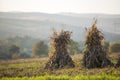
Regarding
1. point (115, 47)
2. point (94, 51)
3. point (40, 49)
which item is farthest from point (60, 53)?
point (40, 49)

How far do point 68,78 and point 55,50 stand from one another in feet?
32.1

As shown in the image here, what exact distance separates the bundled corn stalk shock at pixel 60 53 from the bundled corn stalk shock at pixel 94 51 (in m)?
1.81

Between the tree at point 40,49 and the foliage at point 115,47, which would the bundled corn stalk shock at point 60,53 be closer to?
the foliage at point 115,47

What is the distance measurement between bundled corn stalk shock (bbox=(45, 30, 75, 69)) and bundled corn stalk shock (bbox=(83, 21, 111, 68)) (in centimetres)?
181

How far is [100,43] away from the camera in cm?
2645

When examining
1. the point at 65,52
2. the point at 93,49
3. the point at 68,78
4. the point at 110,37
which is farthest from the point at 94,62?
the point at 110,37

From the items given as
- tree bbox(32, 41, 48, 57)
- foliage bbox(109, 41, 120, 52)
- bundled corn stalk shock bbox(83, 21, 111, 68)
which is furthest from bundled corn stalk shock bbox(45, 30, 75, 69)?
tree bbox(32, 41, 48, 57)

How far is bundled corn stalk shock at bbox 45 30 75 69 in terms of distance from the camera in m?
27.2

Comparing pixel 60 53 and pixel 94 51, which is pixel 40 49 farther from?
pixel 94 51

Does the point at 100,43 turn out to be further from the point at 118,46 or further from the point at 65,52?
the point at 118,46

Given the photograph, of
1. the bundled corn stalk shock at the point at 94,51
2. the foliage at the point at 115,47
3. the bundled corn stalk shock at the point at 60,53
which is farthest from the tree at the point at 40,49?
the bundled corn stalk shock at the point at 94,51

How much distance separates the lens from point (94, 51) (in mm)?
25953

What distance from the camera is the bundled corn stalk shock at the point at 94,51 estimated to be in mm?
25484

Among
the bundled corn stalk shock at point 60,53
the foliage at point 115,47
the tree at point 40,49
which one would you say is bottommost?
the tree at point 40,49
